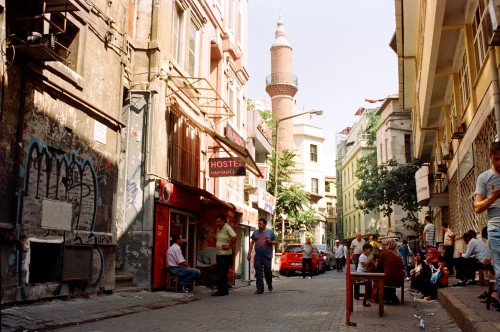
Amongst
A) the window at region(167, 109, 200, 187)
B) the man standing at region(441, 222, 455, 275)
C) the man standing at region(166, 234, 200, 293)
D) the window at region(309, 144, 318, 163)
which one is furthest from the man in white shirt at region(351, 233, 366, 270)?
the window at region(309, 144, 318, 163)

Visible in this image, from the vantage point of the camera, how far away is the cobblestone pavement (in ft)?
22.2

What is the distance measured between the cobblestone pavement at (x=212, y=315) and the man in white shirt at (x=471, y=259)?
1.36 meters

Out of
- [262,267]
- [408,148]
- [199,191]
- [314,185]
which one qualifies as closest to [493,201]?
[262,267]

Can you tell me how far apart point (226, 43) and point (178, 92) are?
21.4 ft

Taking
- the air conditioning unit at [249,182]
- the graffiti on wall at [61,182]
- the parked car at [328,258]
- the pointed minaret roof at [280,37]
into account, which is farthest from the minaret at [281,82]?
the graffiti on wall at [61,182]

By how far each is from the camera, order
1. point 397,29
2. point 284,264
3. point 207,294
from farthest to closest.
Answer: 1. point 284,264
2. point 397,29
3. point 207,294

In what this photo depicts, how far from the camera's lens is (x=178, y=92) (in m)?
14.7

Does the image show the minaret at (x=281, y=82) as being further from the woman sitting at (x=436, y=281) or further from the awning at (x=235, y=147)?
the woman sitting at (x=436, y=281)

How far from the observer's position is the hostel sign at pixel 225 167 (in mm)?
16562

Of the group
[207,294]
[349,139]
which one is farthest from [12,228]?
[349,139]

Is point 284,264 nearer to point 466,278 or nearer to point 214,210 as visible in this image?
point 214,210

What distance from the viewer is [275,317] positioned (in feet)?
26.2

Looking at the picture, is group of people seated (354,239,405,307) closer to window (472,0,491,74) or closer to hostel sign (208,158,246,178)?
window (472,0,491,74)

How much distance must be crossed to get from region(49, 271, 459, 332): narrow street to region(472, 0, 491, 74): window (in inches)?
238
